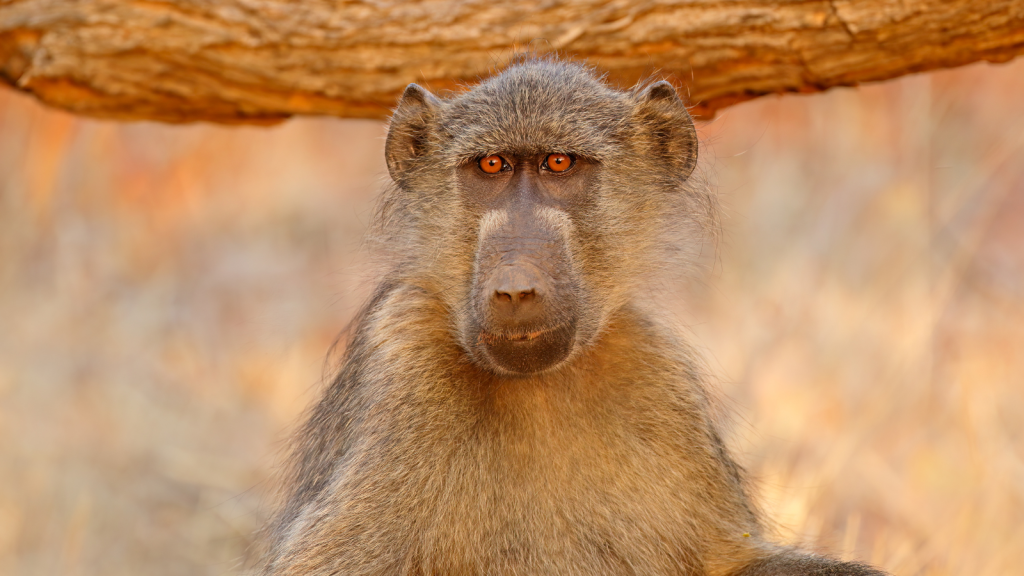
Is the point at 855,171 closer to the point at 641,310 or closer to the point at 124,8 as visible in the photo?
the point at 641,310

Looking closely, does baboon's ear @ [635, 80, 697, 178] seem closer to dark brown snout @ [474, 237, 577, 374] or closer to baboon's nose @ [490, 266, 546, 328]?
dark brown snout @ [474, 237, 577, 374]

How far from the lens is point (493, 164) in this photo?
3436 mm

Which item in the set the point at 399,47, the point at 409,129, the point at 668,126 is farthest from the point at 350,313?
the point at 668,126

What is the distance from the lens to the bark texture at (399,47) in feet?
12.8

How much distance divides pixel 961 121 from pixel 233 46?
818cm

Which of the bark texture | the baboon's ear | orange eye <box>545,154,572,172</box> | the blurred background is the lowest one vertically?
the blurred background

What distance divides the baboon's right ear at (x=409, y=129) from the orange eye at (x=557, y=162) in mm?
454

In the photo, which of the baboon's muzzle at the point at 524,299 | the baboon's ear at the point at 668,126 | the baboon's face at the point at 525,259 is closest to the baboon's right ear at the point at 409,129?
the baboon's face at the point at 525,259

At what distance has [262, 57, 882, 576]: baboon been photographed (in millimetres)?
3252

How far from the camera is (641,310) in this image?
3855mm

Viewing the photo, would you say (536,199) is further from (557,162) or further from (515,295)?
(515,295)

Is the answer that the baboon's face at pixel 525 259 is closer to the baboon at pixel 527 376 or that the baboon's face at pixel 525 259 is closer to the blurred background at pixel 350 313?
the baboon at pixel 527 376

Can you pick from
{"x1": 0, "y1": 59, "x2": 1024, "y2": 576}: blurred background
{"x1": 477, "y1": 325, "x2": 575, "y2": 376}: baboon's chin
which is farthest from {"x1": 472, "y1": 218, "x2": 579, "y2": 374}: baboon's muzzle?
{"x1": 0, "y1": 59, "x2": 1024, "y2": 576}: blurred background

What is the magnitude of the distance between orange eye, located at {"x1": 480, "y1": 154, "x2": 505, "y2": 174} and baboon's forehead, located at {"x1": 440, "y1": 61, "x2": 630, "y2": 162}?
0.02 meters
